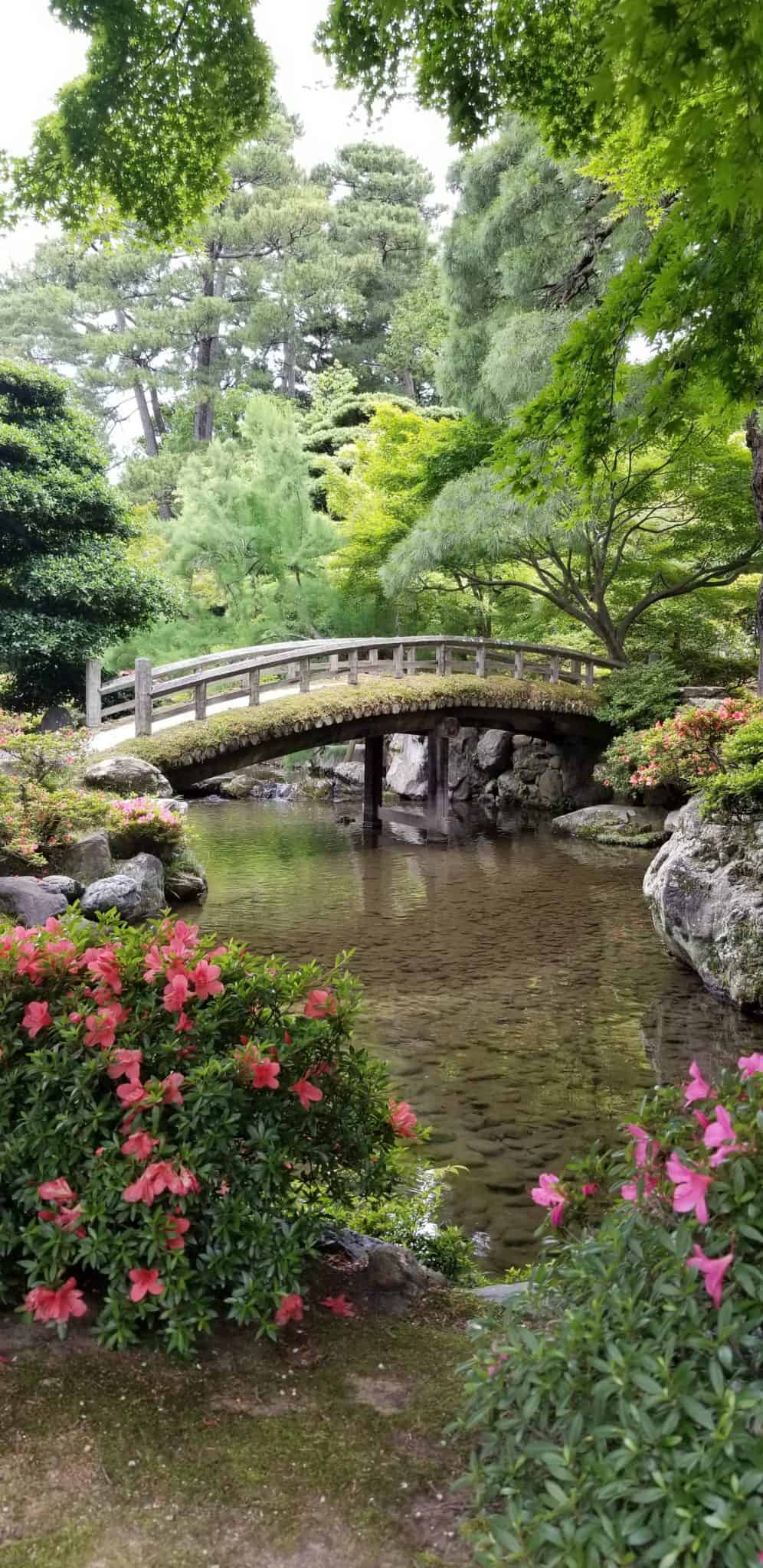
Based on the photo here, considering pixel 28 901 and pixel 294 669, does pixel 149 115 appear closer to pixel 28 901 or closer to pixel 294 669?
pixel 28 901

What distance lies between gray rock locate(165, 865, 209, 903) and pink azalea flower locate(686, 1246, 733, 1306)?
985 cm

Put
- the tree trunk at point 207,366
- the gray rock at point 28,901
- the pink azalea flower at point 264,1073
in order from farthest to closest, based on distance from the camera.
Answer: the tree trunk at point 207,366 → the gray rock at point 28,901 → the pink azalea flower at point 264,1073

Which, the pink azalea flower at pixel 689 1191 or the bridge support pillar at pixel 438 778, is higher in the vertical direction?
the pink azalea flower at pixel 689 1191

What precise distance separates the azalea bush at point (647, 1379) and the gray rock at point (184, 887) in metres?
9.37

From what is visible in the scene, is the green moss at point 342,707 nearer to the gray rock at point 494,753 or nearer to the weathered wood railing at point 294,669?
the weathered wood railing at point 294,669

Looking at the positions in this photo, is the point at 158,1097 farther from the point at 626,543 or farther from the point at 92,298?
the point at 92,298

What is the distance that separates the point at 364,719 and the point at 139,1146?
13.2m

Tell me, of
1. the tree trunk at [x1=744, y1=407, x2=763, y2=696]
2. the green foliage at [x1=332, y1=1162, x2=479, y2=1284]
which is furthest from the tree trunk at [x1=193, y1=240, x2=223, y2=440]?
the green foliage at [x1=332, y1=1162, x2=479, y2=1284]

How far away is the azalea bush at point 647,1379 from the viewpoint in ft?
5.06

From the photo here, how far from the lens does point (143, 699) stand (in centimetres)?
1241

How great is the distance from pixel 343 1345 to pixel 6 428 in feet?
42.5

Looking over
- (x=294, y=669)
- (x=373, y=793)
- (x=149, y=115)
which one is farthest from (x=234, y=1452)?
(x=294, y=669)

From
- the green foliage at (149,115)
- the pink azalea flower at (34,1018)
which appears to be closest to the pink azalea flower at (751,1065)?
the pink azalea flower at (34,1018)

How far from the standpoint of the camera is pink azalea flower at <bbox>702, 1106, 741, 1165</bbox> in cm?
186
